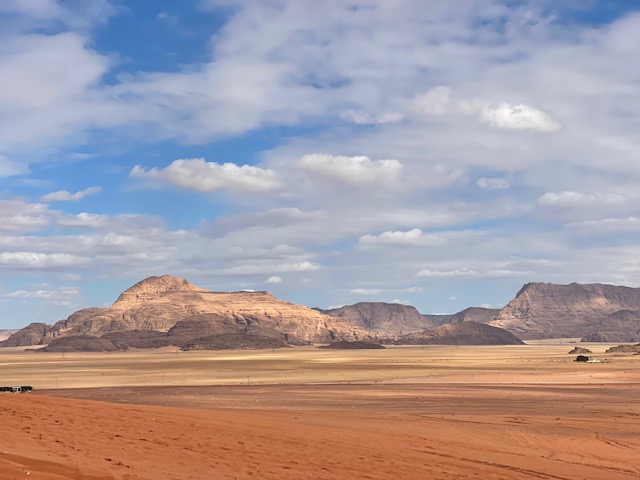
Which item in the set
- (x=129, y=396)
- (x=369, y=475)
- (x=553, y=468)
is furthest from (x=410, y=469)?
(x=129, y=396)

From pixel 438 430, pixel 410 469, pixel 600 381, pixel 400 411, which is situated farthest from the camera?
pixel 600 381

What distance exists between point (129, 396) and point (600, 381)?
34825 mm

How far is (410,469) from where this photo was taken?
644 inches

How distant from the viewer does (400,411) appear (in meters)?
32.2

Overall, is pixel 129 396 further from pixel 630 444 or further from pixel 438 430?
pixel 630 444

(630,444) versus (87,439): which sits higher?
(87,439)

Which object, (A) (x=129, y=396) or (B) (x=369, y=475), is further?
(A) (x=129, y=396)

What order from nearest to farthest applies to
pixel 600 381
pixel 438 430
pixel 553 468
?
1. pixel 553 468
2. pixel 438 430
3. pixel 600 381

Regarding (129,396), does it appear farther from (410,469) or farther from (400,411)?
(410,469)

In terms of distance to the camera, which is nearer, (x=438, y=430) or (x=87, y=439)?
(x=87, y=439)

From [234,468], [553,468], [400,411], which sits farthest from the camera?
[400,411]

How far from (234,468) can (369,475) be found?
2857 mm

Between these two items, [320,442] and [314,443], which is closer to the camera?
[314,443]

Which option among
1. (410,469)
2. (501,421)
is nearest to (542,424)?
(501,421)
